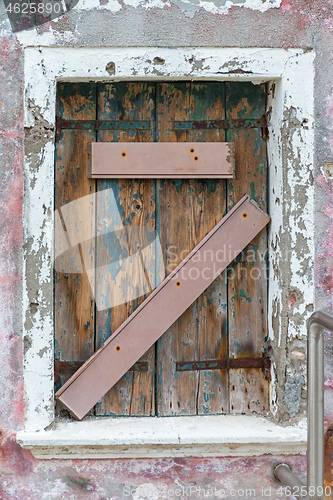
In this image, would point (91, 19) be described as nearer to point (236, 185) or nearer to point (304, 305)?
point (236, 185)

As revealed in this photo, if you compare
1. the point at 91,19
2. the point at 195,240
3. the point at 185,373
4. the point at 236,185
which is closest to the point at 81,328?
the point at 185,373

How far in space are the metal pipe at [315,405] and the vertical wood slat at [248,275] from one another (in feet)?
2.16

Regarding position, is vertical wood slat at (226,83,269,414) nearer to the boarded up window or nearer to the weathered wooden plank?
the boarded up window

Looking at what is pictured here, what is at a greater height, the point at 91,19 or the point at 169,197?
the point at 91,19

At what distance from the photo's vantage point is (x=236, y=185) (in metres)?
1.80

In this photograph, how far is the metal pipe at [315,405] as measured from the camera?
42.9 inches

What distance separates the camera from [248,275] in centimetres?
180

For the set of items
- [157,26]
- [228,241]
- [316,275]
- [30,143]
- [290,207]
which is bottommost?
[316,275]

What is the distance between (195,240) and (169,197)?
22 cm

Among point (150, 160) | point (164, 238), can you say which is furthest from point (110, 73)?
point (164, 238)

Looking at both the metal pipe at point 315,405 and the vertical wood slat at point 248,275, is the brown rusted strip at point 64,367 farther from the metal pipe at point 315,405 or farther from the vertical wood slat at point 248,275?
the metal pipe at point 315,405

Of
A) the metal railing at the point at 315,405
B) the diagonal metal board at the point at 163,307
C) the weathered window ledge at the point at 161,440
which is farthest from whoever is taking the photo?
the diagonal metal board at the point at 163,307

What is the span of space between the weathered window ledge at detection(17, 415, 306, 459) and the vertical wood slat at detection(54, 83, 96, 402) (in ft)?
0.81

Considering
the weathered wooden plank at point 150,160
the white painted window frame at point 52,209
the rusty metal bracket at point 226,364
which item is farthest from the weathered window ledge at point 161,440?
the weathered wooden plank at point 150,160
